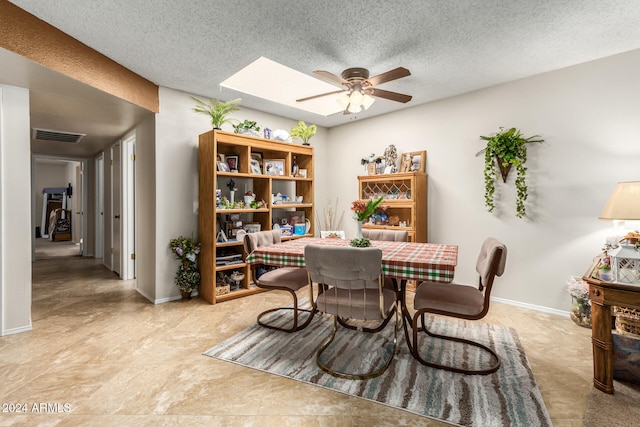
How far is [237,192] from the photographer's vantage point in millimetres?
4254

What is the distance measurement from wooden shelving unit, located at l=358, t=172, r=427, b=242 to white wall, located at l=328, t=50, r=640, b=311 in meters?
0.21

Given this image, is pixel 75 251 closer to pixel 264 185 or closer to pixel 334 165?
pixel 264 185

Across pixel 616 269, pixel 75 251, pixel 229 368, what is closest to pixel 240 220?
pixel 229 368

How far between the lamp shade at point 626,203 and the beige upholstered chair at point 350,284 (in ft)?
6.17

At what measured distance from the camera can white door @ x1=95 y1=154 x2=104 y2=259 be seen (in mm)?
5949

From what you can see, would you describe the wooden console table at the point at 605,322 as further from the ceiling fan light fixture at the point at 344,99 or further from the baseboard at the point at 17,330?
the baseboard at the point at 17,330

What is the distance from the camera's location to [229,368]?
2119mm

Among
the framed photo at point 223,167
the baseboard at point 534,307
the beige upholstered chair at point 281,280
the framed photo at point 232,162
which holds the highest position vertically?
the framed photo at point 232,162

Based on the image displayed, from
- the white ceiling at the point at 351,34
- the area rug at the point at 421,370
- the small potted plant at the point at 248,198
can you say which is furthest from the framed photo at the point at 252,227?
the white ceiling at the point at 351,34

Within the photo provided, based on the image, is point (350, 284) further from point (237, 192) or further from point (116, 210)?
point (116, 210)

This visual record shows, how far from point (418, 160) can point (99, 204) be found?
6.12 meters

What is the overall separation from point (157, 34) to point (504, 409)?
3.50 meters

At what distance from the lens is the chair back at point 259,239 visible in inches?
110

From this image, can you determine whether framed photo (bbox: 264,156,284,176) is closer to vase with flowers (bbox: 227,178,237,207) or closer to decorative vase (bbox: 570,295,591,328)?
vase with flowers (bbox: 227,178,237,207)
